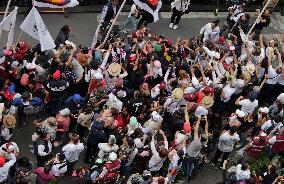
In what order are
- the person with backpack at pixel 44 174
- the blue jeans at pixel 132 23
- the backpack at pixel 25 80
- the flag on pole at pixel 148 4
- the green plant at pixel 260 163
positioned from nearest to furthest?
the person with backpack at pixel 44 174 → the backpack at pixel 25 80 → the green plant at pixel 260 163 → the flag on pole at pixel 148 4 → the blue jeans at pixel 132 23

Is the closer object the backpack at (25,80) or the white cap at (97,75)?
the backpack at (25,80)

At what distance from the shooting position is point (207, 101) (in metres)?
15.8

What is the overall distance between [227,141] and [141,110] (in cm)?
225

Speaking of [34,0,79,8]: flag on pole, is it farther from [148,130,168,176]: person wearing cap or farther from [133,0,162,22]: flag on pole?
[148,130,168,176]: person wearing cap

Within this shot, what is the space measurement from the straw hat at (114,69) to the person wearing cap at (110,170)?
2.93 m

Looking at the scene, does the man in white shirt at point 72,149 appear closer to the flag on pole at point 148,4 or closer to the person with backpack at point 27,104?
the person with backpack at point 27,104

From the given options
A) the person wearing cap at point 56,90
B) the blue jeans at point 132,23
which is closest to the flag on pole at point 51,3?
the person wearing cap at point 56,90

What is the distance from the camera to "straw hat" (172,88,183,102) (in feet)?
52.1

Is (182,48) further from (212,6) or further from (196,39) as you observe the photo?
(212,6)

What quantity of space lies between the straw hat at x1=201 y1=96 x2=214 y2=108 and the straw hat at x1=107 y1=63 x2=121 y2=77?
229 centimetres

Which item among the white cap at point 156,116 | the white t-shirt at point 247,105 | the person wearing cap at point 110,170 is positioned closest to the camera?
the person wearing cap at point 110,170

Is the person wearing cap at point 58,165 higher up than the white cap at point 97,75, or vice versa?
the white cap at point 97,75

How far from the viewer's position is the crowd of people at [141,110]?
14.2 meters

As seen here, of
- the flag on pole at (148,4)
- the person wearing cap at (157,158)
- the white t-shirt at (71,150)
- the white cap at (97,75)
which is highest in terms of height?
the flag on pole at (148,4)
